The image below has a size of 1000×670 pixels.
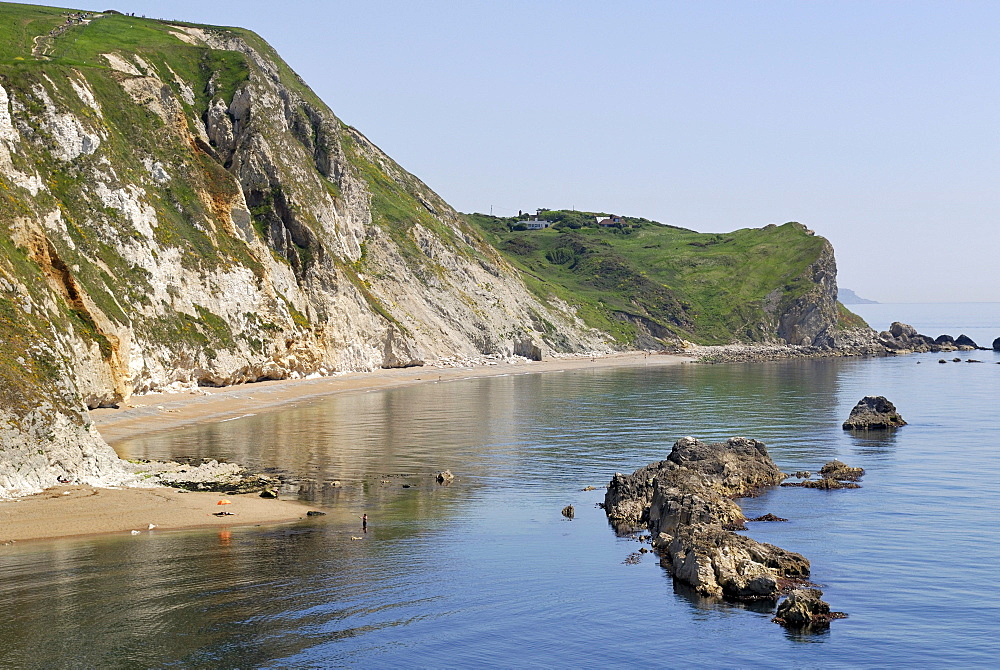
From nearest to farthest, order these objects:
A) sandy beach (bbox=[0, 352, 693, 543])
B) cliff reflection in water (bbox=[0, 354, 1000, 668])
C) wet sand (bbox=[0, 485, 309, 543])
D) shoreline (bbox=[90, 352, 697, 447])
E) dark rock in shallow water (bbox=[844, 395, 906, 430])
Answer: cliff reflection in water (bbox=[0, 354, 1000, 668]), wet sand (bbox=[0, 485, 309, 543]), sandy beach (bbox=[0, 352, 693, 543]), shoreline (bbox=[90, 352, 697, 447]), dark rock in shallow water (bbox=[844, 395, 906, 430])

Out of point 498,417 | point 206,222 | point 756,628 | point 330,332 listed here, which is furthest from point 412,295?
point 756,628

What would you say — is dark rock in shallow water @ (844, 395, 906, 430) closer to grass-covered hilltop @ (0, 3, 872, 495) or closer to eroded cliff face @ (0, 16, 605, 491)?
grass-covered hilltop @ (0, 3, 872, 495)

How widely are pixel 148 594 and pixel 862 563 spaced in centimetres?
3025

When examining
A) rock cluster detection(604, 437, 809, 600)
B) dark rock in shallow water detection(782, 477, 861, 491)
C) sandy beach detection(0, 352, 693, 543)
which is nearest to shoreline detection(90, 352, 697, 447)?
sandy beach detection(0, 352, 693, 543)

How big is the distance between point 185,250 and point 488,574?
7691cm

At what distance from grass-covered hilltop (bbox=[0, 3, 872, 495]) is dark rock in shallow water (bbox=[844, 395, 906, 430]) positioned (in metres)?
65.6

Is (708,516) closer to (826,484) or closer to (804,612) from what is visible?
(804,612)

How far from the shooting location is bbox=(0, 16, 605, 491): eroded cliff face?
5906cm

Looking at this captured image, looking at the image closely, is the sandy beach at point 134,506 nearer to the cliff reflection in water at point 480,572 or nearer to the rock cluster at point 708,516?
the cliff reflection in water at point 480,572

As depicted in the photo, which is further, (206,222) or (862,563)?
(206,222)

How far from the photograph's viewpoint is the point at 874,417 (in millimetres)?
87312

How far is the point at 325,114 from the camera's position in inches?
6762

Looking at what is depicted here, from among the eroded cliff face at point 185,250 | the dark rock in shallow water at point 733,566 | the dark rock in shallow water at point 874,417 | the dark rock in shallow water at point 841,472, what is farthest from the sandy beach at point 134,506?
the dark rock in shallow water at point 874,417

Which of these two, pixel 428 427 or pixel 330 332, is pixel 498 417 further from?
pixel 330 332
